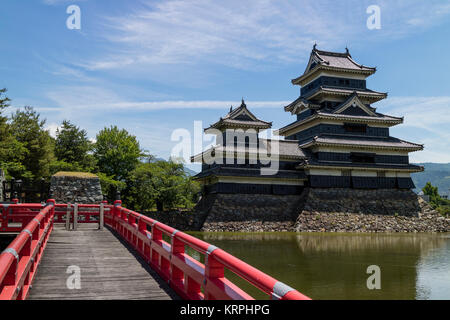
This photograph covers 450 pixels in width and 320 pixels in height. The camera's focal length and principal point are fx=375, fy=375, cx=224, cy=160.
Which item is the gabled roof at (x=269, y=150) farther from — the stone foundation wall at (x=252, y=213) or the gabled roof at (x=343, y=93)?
the gabled roof at (x=343, y=93)

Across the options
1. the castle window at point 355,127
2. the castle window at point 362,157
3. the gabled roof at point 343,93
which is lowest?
the castle window at point 362,157

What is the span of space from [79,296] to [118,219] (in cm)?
702

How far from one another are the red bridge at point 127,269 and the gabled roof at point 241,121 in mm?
25484

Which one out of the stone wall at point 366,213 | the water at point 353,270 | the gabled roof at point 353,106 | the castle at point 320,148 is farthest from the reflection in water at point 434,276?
the gabled roof at point 353,106

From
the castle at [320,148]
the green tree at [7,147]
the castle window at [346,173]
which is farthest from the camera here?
the castle window at [346,173]

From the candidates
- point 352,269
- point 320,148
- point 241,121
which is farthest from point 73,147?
point 352,269

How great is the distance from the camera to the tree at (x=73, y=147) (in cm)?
3891

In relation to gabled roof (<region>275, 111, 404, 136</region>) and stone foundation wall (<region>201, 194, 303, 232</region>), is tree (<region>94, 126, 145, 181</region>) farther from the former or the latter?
gabled roof (<region>275, 111, 404, 136</region>)

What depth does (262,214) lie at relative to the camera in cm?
3425

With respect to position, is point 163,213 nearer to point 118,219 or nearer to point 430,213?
point 118,219

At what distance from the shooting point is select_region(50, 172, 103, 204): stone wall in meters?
18.5

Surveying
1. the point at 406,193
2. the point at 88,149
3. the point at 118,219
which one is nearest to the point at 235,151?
the point at 88,149

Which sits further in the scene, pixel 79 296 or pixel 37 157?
pixel 37 157

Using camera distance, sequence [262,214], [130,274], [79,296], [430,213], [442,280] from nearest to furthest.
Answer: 1. [79,296]
2. [130,274]
3. [442,280]
4. [262,214]
5. [430,213]
